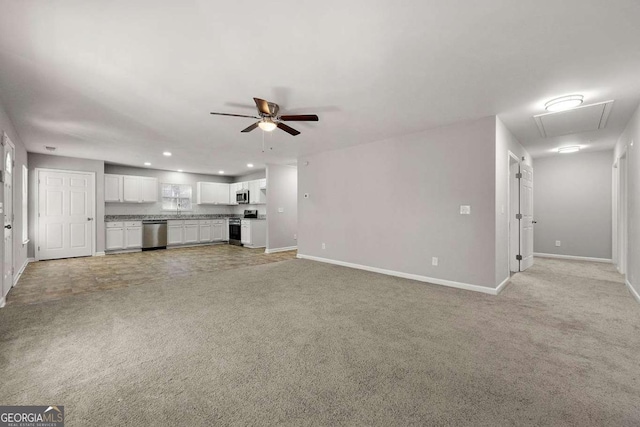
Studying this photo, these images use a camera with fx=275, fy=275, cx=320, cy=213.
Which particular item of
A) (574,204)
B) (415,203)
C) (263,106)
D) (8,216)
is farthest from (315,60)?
(574,204)

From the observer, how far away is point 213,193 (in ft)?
31.7

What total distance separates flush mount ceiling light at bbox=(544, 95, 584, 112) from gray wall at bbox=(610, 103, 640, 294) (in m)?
0.96

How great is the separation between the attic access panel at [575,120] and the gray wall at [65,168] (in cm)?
924

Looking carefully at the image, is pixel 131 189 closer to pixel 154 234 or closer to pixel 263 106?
pixel 154 234

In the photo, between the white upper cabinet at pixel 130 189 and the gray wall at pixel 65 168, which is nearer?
the gray wall at pixel 65 168

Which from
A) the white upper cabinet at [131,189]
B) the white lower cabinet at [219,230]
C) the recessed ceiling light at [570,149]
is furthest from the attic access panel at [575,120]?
the white upper cabinet at [131,189]

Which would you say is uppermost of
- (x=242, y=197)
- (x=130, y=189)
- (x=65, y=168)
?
(x=65, y=168)

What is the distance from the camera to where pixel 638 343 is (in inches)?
94.4

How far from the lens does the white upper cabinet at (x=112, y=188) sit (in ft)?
24.4

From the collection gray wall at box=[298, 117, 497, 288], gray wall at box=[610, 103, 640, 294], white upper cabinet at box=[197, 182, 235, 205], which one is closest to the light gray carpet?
gray wall at box=[610, 103, 640, 294]

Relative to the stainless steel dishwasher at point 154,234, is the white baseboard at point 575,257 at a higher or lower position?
lower

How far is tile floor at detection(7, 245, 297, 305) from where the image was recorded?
3.97 m

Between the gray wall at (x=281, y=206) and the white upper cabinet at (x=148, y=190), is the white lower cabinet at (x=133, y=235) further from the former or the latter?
the gray wall at (x=281, y=206)

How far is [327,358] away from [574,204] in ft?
23.8
